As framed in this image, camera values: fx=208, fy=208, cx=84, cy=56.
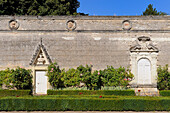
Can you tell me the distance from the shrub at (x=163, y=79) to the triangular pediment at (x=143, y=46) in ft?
6.22

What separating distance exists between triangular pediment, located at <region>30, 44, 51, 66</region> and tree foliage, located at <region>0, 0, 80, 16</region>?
10.0 m

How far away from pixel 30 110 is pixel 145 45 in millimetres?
11653

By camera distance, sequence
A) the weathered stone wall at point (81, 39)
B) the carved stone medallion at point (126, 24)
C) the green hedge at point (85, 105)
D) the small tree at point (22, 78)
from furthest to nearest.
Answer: the carved stone medallion at point (126, 24)
the weathered stone wall at point (81, 39)
the small tree at point (22, 78)
the green hedge at point (85, 105)

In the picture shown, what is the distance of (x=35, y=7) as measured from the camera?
27.2 m

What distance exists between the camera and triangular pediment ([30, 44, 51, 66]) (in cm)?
1781

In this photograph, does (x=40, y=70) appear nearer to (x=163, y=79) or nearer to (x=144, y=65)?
(x=144, y=65)

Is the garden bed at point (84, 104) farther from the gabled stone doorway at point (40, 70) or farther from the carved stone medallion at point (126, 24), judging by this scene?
the carved stone medallion at point (126, 24)

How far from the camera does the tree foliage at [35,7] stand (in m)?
26.6

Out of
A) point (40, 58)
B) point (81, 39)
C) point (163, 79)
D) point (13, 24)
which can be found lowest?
point (163, 79)

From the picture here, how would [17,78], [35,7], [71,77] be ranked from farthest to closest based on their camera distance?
[35,7]
[71,77]
[17,78]

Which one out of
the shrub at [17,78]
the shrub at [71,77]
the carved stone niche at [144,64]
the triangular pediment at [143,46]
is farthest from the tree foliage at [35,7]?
the carved stone niche at [144,64]

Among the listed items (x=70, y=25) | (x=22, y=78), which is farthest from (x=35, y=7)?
(x=22, y=78)

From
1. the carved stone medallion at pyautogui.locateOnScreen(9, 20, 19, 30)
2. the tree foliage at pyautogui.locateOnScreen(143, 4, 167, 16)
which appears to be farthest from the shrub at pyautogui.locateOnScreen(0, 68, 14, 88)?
the tree foliage at pyautogui.locateOnScreen(143, 4, 167, 16)

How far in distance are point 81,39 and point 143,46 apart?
5.58m
